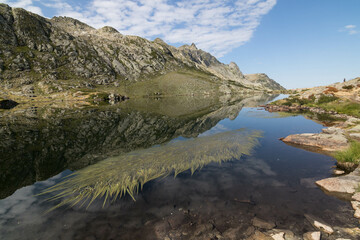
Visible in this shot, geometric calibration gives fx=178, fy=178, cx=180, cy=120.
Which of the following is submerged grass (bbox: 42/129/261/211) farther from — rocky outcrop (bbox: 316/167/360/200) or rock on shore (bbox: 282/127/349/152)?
rocky outcrop (bbox: 316/167/360/200)

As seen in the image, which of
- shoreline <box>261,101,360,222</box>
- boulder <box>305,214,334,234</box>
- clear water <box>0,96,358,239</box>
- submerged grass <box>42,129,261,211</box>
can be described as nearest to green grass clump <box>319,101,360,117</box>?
shoreline <box>261,101,360,222</box>

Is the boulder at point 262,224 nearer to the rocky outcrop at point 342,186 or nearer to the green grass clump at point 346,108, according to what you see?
the rocky outcrop at point 342,186

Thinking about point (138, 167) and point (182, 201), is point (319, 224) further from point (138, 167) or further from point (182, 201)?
point (138, 167)

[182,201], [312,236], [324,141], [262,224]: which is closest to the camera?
[312,236]

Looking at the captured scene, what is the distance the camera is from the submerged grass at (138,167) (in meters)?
11.7

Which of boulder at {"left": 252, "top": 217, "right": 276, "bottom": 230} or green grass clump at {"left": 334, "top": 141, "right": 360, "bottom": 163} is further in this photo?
green grass clump at {"left": 334, "top": 141, "right": 360, "bottom": 163}

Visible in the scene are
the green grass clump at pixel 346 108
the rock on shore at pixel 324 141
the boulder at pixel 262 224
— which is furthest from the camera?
the green grass clump at pixel 346 108

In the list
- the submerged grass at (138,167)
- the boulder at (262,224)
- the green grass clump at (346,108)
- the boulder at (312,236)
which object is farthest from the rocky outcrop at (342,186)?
the green grass clump at (346,108)

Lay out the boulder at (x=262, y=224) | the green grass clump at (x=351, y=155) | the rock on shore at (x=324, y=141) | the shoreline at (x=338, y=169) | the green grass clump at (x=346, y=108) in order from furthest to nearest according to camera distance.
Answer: the green grass clump at (x=346, y=108)
the rock on shore at (x=324, y=141)
the green grass clump at (x=351, y=155)
the shoreline at (x=338, y=169)
the boulder at (x=262, y=224)

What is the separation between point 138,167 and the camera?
15.1m

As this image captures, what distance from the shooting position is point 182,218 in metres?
9.13

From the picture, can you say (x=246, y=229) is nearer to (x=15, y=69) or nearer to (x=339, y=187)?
(x=339, y=187)

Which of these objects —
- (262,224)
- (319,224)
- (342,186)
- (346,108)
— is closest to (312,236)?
(319,224)

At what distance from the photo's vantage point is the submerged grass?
11688 mm
